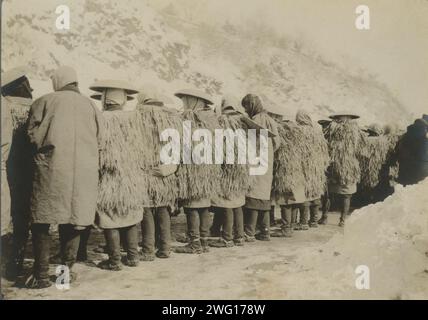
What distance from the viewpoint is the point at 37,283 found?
14.2 ft

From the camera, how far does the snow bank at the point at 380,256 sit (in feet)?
14.9

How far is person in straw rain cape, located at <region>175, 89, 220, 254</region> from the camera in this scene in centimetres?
562

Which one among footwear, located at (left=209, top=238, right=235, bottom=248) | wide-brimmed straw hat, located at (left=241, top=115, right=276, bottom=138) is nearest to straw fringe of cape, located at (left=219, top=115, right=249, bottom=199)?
wide-brimmed straw hat, located at (left=241, top=115, right=276, bottom=138)

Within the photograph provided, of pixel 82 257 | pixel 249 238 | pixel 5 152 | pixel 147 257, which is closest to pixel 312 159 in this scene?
pixel 249 238

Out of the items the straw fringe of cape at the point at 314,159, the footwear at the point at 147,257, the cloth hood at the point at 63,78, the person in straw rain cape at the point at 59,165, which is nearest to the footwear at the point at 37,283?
the person in straw rain cape at the point at 59,165

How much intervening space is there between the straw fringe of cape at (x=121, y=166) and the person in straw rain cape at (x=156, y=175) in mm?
132

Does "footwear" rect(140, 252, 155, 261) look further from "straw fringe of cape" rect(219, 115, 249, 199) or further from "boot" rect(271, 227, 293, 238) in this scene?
"boot" rect(271, 227, 293, 238)

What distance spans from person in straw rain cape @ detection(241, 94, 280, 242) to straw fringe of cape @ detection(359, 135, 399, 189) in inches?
108

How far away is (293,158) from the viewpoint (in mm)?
6980

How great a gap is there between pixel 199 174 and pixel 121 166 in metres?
1.11

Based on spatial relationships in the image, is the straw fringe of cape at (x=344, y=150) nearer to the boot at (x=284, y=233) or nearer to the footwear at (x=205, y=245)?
the boot at (x=284, y=233)

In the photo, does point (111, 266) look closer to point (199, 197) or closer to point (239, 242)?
point (199, 197)
